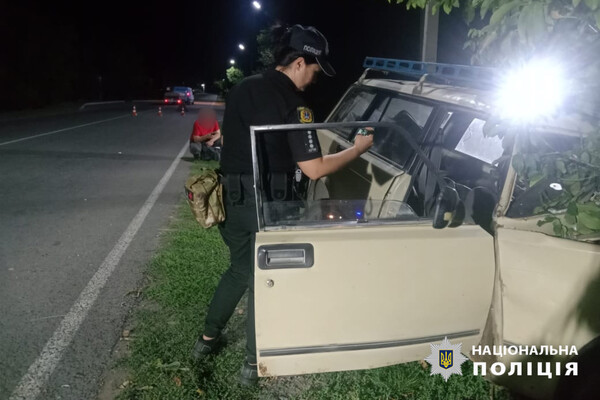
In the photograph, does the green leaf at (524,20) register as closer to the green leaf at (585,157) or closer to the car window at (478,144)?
the green leaf at (585,157)

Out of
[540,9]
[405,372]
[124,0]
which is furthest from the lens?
[124,0]

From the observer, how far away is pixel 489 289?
242 centimetres

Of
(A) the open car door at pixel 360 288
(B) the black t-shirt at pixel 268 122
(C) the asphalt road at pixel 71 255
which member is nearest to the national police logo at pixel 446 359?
(A) the open car door at pixel 360 288

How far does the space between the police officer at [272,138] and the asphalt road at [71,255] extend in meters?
1.24

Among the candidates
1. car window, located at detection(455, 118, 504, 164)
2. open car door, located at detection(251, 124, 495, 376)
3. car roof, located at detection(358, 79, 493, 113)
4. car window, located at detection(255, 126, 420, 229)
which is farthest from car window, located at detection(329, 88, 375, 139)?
open car door, located at detection(251, 124, 495, 376)

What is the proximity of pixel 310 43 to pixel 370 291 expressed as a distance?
4.38ft

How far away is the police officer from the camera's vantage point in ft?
8.59

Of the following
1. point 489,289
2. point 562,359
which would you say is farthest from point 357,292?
point 562,359

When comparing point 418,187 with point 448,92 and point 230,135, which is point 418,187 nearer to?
point 448,92

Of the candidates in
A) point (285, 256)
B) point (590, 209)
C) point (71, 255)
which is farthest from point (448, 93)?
point (71, 255)

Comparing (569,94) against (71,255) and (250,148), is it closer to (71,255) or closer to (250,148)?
(250,148)

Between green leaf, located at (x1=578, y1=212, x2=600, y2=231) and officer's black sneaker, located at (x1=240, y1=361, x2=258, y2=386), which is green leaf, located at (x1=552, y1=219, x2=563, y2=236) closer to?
green leaf, located at (x1=578, y1=212, x2=600, y2=231)

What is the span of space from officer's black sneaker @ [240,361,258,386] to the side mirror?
1.35 meters

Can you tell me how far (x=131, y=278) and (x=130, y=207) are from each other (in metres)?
2.54
